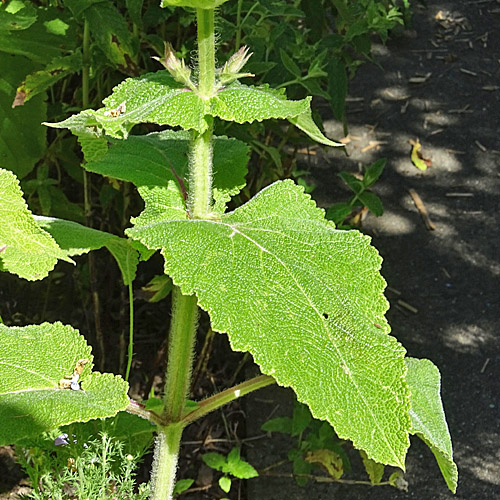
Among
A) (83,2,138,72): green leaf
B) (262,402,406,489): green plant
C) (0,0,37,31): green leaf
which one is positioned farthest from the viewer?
(262,402,406,489): green plant

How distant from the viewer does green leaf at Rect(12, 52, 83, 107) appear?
166 cm

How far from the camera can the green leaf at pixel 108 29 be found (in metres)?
1.63

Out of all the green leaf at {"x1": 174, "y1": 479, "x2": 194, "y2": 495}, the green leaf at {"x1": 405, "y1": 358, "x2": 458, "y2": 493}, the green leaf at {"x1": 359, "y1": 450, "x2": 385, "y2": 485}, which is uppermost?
the green leaf at {"x1": 405, "y1": 358, "x2": 458, "y2": 493}

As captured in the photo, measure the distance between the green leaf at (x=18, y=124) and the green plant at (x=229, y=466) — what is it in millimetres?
1043

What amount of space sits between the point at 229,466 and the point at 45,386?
1.37 metres

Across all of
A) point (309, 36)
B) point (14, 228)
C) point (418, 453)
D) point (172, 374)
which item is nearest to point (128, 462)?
point (172, 374)

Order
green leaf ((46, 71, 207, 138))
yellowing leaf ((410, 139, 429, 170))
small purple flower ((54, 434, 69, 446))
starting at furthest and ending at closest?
yellowing leaf ((410, 139, 429, 170)) → small purple flower ((54, 434, 69, 446)) → green leaf ((46, 71, 207, 138))

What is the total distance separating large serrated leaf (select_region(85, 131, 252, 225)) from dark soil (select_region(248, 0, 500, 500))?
1.39 m

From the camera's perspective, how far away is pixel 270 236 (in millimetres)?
963

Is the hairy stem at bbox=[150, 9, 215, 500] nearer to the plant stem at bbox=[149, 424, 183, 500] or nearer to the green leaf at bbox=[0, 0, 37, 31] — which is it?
the plant stem at bbox=[149, 424, 183, 500]

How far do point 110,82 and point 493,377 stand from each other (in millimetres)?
1740

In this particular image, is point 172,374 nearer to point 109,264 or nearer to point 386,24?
point 109,264

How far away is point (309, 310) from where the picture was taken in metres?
0.88

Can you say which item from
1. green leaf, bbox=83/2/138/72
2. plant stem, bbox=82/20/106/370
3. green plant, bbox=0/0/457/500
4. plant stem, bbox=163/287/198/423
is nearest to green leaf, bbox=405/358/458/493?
green plant, bbox=0/0/457/500
